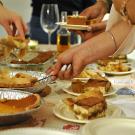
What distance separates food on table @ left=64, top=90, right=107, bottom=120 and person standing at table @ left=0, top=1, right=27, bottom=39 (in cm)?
70

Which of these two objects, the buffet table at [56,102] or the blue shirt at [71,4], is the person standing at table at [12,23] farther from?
the blue shirt at [71,4]

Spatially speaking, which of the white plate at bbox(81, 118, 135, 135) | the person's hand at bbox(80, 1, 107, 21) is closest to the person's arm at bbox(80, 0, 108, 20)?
the person's hand at bbox(80, 1, 107, 21)

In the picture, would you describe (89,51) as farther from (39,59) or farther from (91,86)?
(39,59)

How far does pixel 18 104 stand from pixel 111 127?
0.88 ft

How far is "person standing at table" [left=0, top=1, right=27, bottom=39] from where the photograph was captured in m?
1.71

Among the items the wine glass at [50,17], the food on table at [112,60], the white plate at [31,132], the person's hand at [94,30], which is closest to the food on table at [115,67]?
the food on table at [112,60]

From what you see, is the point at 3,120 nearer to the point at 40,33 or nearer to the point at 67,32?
the point at 67,32

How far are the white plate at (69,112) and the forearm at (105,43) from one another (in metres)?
0.26

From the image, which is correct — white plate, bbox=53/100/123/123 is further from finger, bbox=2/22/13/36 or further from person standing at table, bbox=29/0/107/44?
person standing at table, bbox=29/0/107/44

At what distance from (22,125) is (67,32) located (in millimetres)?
1159

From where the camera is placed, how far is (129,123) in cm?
87

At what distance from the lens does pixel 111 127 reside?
0.85 m

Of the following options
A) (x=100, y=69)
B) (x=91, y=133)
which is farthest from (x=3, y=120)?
(x=100, y=69)

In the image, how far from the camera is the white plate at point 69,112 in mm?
1024
